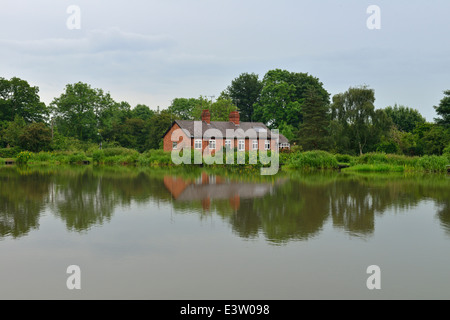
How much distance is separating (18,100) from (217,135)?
40.7 meters

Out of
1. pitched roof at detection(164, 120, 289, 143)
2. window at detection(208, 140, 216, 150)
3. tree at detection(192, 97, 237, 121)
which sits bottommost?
window at detection(208, 140, 216, 150)

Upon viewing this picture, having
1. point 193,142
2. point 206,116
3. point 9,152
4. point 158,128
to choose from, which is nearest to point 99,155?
point 193,142

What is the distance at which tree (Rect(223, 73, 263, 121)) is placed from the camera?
77375mm

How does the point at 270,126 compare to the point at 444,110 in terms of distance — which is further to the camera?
the point at 270,126

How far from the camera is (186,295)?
18.9 feet

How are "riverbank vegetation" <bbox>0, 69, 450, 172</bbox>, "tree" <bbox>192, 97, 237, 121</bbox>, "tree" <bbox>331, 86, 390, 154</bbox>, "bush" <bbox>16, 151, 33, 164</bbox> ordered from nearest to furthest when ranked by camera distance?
"riverbank vegetation" <bbox>0, 69, 450, 172</bbox>
"tree" <bbox>331, 86, 390, 154</bbox>
"bush" <bbox>16, 151, 33, 164</bbox>
"tree" <bbox>192, 97, 237, 121</bbox>

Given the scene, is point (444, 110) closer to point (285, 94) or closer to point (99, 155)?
point (285, 94)

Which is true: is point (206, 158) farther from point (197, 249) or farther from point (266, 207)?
point (197, 249)

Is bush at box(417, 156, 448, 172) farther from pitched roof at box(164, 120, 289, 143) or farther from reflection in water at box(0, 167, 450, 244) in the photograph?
pitched roof at box(164, 120, 289, 143)

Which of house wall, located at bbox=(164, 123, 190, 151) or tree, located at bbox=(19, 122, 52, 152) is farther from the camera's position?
tree, located at bbox=(19, 122, 52, 152)

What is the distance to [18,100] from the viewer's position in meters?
67.1

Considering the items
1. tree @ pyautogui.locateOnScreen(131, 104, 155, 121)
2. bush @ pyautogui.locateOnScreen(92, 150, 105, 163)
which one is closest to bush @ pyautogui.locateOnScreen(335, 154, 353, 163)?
bush @ pyautogui.locateOnScreen(92, 150, 105, 163)

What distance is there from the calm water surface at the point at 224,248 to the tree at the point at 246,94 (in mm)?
63298

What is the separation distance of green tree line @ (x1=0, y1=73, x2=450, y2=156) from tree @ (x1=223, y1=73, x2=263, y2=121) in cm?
21
